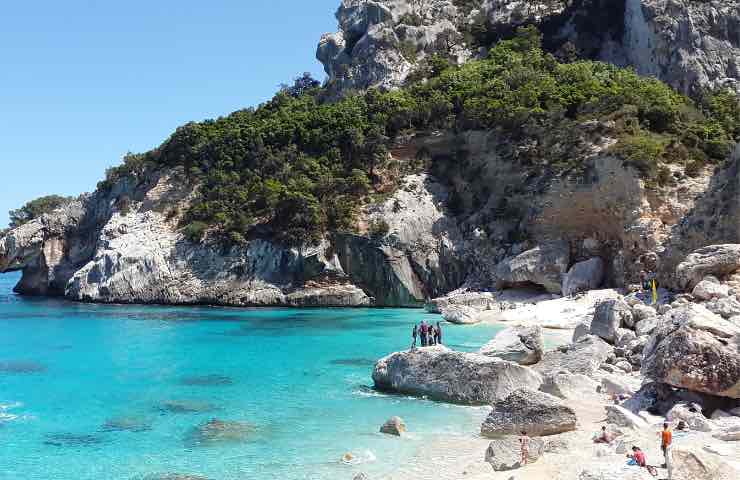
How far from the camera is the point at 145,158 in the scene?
196 feet

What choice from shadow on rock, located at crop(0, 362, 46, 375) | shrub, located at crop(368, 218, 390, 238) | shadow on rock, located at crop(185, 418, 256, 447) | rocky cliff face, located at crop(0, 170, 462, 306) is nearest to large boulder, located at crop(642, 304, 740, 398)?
shadow on rock, located at crop(185, 418, 256, 447)

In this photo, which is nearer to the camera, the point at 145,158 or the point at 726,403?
the point at 726,403

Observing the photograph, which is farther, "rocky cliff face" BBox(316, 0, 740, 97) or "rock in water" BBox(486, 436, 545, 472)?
"rocky cliff face" BBox(316, 0, 740, 97)

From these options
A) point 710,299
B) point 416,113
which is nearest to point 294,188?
point 416,113

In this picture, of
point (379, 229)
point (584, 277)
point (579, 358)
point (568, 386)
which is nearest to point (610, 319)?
point (579, 358)

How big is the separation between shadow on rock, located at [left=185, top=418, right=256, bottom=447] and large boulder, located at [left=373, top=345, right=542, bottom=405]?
15.3 feet

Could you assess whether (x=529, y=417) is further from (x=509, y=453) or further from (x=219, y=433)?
(x=219, y=433)

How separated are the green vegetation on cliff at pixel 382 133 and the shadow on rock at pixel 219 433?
31.5m

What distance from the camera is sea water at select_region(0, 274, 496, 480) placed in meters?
12.6

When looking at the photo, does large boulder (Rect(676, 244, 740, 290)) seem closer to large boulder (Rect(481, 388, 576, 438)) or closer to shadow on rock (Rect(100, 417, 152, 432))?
large boulder (Rect(481, 388, 576, 438))

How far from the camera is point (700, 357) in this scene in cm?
1280

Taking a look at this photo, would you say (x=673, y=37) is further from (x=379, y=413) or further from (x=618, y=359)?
(x=379, y=413)

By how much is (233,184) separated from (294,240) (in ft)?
32.9

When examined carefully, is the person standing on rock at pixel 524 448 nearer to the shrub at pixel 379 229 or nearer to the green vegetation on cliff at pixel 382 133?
the green vegetation on cliff at pixel 382 133
